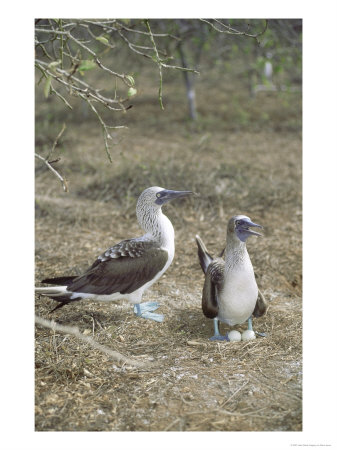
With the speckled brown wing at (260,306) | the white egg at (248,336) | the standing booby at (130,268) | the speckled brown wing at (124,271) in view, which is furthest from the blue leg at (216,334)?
the speckled brown wing at (124,271)

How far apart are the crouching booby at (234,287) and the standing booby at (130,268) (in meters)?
0.38

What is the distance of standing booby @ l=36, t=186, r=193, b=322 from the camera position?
3.63 metres

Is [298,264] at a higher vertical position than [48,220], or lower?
lower

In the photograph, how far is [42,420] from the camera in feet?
9.09

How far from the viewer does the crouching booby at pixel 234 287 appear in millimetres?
3518

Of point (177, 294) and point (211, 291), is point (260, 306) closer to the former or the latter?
point (211, 291)

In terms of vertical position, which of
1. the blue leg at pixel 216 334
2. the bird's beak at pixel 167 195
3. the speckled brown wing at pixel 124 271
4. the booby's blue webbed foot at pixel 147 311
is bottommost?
the blue leg at pixel 216 334

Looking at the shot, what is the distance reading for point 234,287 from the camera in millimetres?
3539

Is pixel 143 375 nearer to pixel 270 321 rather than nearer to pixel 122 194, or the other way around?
pixel 270 321

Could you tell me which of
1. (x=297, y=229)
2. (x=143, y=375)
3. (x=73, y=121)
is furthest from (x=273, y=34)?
(x=143, y=375)

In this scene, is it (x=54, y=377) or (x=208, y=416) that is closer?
(x=208, y=416)

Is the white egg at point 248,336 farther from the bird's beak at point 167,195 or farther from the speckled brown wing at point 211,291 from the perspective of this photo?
the bird's beak at point 167,195

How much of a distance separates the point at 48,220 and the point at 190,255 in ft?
5.61

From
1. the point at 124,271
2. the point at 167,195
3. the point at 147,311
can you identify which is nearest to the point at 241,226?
the point at 167,195
